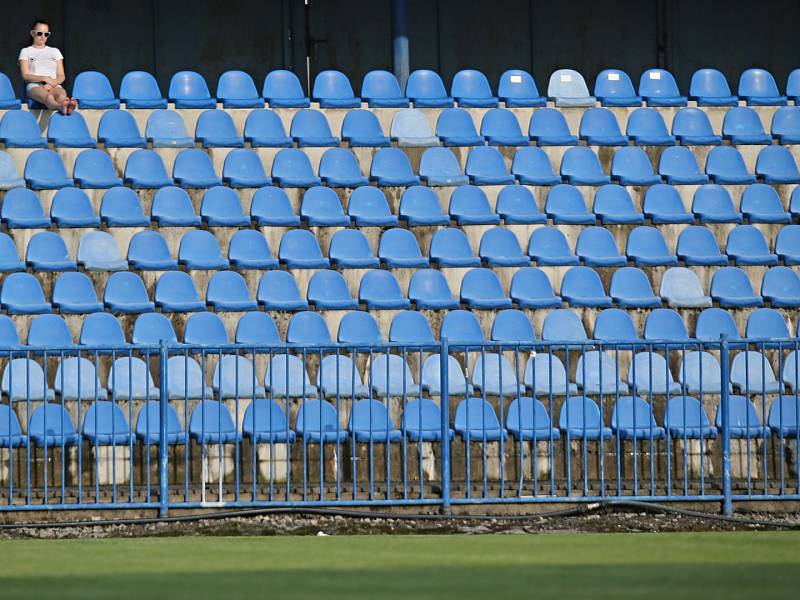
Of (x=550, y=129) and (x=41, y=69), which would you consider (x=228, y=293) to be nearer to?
(x=41, y=69)

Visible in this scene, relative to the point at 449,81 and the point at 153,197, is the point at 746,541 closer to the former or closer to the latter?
the point at 153,197

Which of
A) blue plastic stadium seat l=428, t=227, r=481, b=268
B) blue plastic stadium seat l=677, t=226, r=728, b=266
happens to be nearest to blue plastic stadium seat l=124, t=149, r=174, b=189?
blue plastic stadium seat l=428, t=227, r=481, b=268

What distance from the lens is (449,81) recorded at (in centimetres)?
1627

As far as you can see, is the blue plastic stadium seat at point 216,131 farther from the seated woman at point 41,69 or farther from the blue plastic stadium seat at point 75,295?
the blue plastic stadium seat at point 75,295

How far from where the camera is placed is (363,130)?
1252 cm

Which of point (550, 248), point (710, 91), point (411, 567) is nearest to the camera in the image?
point (411, 567)

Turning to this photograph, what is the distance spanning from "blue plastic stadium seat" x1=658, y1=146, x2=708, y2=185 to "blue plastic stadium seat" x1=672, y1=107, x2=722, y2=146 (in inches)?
5.8

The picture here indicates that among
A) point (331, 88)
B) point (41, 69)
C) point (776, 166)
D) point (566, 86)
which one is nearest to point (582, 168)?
point (566, 86)

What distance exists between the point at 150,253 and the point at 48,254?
0.80 metres

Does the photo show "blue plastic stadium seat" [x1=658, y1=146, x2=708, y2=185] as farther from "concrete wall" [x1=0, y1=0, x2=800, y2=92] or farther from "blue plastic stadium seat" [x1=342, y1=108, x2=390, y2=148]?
"concrete wall" [x1=0, y1=0, x2=800, y2=92]

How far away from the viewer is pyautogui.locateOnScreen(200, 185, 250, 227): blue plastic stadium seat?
11.5 metres

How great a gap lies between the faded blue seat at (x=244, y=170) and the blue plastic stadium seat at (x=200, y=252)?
0.73 meters

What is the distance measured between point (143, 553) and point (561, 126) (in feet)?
22.5

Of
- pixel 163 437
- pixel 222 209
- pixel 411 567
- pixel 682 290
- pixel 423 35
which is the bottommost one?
pixel 411 567
